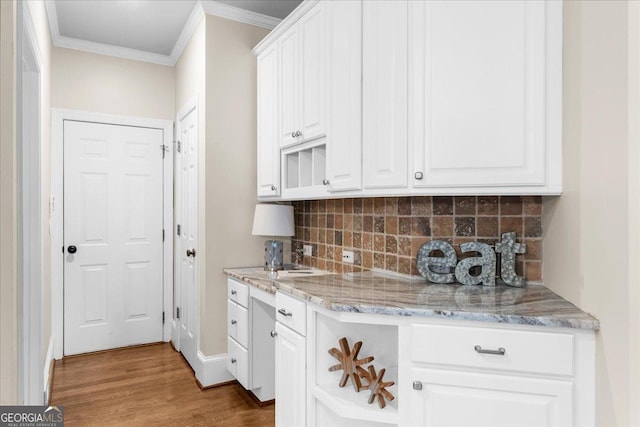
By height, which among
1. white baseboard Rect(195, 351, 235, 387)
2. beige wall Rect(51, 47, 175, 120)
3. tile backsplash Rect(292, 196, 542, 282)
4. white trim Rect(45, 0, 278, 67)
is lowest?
white baseboard Rect(195, 351, 235, 387)

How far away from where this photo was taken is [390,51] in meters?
1.83

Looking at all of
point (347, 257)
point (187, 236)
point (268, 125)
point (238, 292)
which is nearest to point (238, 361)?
point (238, 292)

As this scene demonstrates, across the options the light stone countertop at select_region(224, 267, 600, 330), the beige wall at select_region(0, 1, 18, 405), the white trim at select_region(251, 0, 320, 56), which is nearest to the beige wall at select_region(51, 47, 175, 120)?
the white trim at select_region(251, 0, 320, 56)

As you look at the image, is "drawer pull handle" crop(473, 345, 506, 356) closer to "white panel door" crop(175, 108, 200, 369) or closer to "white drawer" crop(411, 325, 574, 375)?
"white drawer" crop(411, 325, 574, 375)

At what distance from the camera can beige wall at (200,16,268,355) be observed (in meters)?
2.88

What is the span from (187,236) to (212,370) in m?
1.14

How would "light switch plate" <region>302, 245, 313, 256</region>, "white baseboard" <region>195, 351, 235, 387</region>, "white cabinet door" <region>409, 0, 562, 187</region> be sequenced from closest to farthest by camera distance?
"white cabinet door" <region>409, 0, 562, 187</region>, "white baseboard" <region>195, 351, 235, 387</region>, "light switch plate" <region>302, 245, 313, 256</region>

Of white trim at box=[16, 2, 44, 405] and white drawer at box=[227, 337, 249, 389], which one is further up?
white trim at box=[16, 2, 44, 405]

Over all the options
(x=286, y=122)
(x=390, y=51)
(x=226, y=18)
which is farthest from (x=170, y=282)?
(x=390, y=51)

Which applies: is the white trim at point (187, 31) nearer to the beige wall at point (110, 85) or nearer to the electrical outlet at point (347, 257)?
the beige wall at point (110, 85)

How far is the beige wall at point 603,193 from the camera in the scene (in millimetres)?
1118

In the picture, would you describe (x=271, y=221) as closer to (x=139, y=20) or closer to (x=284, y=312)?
(x=284, y=312)

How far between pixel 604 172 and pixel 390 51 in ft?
3.38

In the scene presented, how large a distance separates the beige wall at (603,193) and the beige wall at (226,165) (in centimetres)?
212
